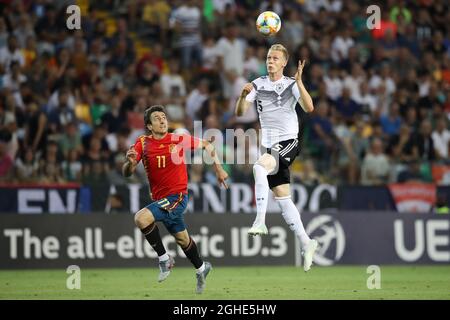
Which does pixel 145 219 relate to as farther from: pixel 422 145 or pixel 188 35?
pixel 188 35

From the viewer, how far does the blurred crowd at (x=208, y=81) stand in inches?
811

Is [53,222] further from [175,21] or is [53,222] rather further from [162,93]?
[175,21]

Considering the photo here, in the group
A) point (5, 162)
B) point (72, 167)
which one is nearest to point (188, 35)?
point (72, 167)

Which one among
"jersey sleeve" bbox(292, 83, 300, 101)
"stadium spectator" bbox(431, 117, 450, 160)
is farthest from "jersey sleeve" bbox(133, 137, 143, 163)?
"stadium spectator" bbox(431, 117, 450, 160)

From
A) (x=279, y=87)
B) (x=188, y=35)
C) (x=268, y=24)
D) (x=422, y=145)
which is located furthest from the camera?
(x=188, y=35)

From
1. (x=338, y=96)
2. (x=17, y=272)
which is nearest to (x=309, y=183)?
(x=338, y=96)

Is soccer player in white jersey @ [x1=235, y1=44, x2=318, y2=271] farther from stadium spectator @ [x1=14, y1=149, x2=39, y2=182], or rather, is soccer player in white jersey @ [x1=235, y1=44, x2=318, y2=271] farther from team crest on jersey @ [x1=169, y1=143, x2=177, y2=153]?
stadium spectator @ [x1=14, y1=149, x2=39, y2=182]

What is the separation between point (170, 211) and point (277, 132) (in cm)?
168

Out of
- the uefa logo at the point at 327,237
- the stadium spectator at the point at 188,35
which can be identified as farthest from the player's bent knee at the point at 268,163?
the stadium spectator at the point at 188,35

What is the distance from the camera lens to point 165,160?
13.8 meters

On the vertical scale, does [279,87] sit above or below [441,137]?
above

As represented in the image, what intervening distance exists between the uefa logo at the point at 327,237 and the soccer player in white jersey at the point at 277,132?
17.9 feet

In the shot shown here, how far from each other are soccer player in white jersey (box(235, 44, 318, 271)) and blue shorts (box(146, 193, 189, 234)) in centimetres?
98

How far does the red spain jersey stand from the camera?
13.8m
